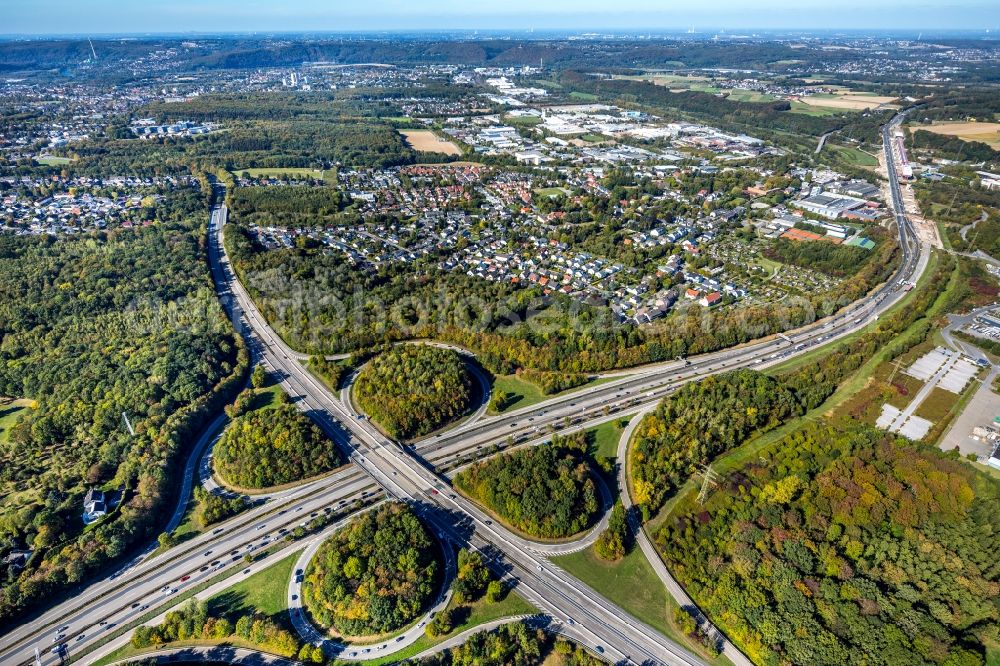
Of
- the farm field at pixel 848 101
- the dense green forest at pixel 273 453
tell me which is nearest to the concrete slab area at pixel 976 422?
the dense green forest at pixel 273 453

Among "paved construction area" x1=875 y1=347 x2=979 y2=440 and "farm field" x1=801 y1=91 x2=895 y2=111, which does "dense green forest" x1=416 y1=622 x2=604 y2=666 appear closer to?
"paved construction area" x1=875 y1=347 x2=979 y2=440

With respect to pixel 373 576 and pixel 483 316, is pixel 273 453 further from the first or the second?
pixel 483 316

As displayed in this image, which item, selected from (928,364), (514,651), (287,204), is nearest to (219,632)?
(514,651)

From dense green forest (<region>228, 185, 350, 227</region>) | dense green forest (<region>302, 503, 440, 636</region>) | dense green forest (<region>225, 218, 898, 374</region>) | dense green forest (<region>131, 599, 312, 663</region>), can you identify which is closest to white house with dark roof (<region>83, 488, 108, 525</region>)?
dense green forest (<region>131, 599, 312, 663</region>)

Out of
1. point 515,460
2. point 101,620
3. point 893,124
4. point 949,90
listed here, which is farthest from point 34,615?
point 949,90

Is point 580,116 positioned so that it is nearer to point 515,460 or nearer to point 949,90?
point 949,90

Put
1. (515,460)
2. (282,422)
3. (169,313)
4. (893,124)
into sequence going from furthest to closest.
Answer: (893,124), (169,313), (282,422), (515,460)
